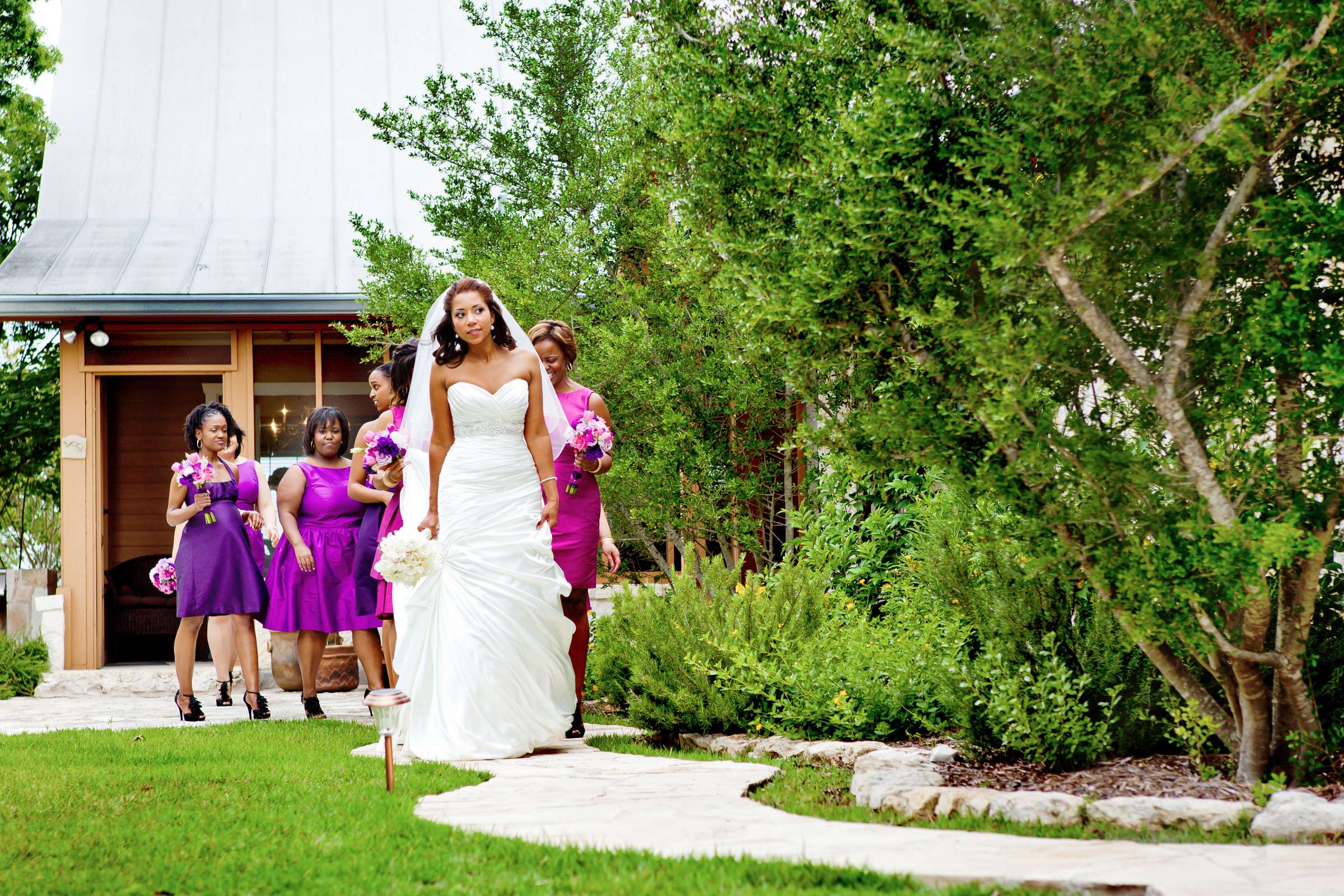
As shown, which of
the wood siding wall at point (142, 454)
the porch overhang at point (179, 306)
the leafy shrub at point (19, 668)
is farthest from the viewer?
the wood siding wall at point (142, 454)

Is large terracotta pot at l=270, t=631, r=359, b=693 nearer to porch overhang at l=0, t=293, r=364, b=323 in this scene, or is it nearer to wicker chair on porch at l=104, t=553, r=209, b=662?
wicker chair on porch at l=104, t=553, r=209, b=662

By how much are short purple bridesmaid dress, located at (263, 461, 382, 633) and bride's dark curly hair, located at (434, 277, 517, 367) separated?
2.06 metres

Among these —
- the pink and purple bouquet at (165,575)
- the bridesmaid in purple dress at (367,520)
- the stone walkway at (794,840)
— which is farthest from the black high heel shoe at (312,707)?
the stone walkway at (794,840)

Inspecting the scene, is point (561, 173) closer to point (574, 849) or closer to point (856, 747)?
point (856, 747)

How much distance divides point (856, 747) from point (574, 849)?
2.12 meters

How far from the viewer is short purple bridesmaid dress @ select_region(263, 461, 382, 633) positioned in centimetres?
788

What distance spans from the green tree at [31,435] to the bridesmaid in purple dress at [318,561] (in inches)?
292

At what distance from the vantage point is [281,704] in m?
9.40

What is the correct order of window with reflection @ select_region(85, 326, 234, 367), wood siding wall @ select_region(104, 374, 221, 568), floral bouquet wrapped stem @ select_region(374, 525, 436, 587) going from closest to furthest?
floral bouquet wrapped stem @ select_region(374, 525, 436, 587) < window with reflection @ select_region(85, 326, 234, 367) < wood siding wall @ select_region(104, 374, 221, 568)

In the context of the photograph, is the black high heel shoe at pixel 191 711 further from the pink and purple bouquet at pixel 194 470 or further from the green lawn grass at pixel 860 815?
the green lawn grass at pixel 860 815

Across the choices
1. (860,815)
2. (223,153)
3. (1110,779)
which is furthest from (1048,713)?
(223,153)

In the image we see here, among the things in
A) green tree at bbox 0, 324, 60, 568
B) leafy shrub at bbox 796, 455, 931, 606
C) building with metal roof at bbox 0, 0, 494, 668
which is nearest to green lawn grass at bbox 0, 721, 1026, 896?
leafy shrub at bbox 796, 455, 931, 606

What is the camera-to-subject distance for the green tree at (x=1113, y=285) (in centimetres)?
381

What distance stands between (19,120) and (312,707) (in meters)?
11.0
